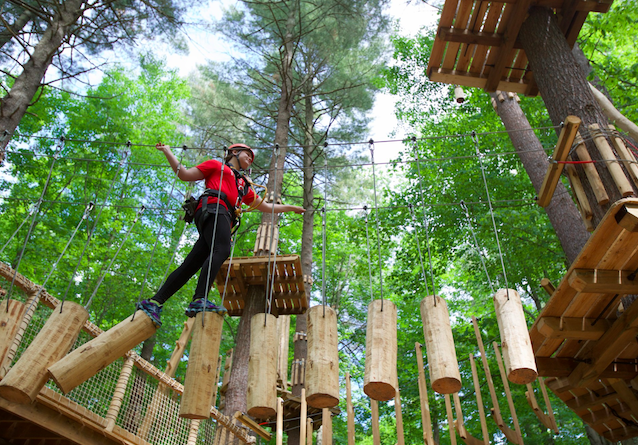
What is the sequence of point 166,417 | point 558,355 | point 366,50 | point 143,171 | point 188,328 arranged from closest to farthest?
point 558,355
point 166,417
point 188,328
point 366,50
point 143,171

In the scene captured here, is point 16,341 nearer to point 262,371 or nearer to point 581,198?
point 262,371

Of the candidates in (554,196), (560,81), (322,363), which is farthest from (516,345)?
(554,196)

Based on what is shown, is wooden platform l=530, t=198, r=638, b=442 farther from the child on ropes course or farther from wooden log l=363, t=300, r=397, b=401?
the child on ropes course

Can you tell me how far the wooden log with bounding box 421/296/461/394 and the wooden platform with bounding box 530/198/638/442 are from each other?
117 cm

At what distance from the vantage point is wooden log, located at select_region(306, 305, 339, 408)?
7.31ft

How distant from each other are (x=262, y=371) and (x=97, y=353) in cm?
73

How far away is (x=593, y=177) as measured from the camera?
354 cm

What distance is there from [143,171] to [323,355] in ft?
38.0

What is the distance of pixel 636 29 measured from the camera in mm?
7762

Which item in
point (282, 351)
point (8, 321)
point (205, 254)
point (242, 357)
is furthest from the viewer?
point (282, 351)

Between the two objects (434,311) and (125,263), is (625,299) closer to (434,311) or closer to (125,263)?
(434,311)

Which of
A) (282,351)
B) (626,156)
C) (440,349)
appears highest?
(282,351)

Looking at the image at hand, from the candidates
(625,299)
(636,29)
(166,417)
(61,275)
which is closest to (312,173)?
(61,275)

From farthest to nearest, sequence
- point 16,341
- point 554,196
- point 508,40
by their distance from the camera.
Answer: point 554,196
point 508,40
point 16,341
